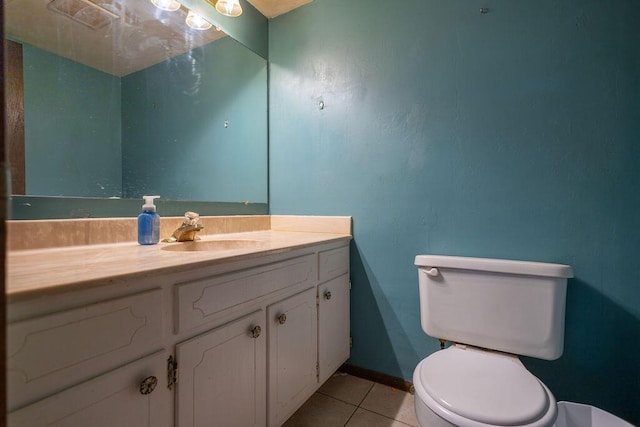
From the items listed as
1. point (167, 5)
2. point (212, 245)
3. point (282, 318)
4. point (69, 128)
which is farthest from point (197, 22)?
point (282, 318)

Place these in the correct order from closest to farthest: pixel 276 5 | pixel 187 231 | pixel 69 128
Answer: pixel 69 128 → pixel 187 231 → pixel 276 5

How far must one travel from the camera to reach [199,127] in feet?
4.88

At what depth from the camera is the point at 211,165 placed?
60.9 inches

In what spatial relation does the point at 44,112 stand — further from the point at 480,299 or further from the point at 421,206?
the point at 480,299

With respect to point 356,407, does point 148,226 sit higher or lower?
higher

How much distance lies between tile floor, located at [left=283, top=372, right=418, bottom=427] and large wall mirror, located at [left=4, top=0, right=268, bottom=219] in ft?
3.64

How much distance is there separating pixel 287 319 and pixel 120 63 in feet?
4.08

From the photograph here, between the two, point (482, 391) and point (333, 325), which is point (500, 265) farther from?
point (333, 325)

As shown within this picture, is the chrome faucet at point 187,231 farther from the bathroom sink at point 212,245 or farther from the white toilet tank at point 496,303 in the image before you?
the white toilet tank at point 496,303

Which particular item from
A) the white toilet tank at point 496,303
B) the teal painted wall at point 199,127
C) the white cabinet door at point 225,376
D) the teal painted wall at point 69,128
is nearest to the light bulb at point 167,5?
the teal painted wall at point 199,127

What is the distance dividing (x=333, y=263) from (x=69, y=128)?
3.90 feet

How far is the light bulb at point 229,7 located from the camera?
1.50 metres

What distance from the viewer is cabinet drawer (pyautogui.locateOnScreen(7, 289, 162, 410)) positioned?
0.46 m

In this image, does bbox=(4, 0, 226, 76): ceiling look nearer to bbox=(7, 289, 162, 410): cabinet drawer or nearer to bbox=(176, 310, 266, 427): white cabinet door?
bbox=(7, 289, 162, 410): cabinet drawer
